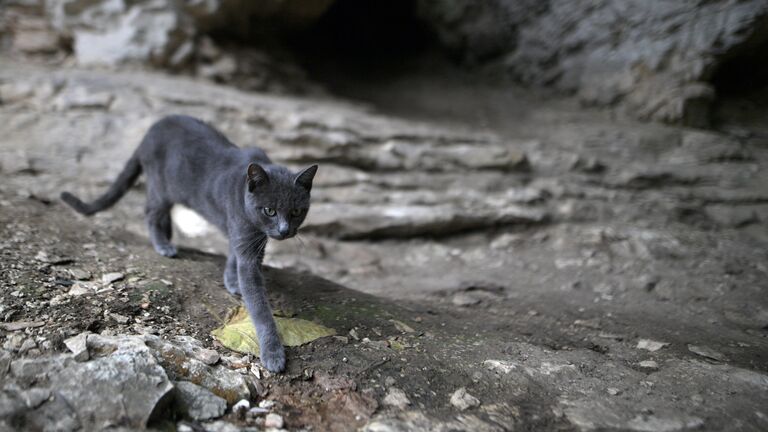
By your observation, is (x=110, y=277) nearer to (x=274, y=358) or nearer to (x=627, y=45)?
(x=274, y=358)

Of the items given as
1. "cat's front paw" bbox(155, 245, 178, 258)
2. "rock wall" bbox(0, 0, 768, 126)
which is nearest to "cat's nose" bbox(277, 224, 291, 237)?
"cat's front paw" bbox(155, 245, 178, 258)

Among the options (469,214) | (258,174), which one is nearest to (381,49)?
(469,214)

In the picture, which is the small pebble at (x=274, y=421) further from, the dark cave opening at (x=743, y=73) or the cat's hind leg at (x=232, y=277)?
the dark cave opening at (x=743, y=73)

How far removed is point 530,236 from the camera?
183 inches

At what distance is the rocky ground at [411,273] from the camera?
2.01m

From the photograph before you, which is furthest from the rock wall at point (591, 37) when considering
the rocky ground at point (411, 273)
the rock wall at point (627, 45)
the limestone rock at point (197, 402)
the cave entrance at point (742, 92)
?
the limestone rock at point (197, 402)

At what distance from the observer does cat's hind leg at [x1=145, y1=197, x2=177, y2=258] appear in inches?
131

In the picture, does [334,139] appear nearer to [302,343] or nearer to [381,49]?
[302,343]

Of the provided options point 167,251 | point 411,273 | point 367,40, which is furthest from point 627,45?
point 167,251

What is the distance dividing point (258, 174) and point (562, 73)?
5.83 m

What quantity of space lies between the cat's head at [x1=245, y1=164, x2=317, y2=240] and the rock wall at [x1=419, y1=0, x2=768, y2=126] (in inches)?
197

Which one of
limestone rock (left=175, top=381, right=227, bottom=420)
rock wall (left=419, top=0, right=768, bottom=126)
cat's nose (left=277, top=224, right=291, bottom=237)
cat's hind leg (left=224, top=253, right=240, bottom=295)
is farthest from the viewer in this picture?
rock wall (left=419, top=0, right=768, bottom=126)

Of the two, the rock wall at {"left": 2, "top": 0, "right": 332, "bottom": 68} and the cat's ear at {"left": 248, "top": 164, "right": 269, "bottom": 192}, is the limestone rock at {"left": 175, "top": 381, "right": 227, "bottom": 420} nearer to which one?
the cat's ear at {"left": 248, "top": 164, "right": 269, "bottom": 192}

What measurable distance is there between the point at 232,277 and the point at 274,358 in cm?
80
